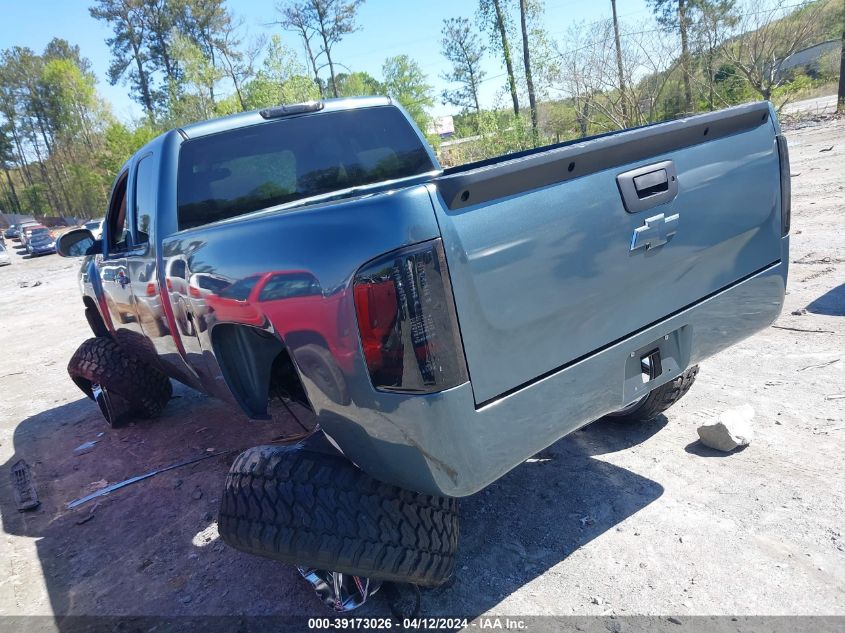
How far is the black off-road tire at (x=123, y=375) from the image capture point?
16.2 feet

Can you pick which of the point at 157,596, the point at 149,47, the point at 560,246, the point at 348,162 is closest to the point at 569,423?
the point at 560,246

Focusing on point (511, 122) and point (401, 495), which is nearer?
point (401, 495)

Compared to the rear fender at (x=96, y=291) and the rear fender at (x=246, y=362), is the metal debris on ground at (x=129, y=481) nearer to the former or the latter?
the rear fender at (x=96, y=291)

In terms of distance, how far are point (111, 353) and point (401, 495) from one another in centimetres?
377

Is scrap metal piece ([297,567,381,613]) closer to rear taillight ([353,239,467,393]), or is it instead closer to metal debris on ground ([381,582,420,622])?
metal debris on ground ([381,582,420,622])

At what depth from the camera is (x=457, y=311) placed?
73.0 inches

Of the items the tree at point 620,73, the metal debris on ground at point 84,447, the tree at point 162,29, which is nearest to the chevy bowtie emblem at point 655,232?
the metal debris on ground at point 84,447

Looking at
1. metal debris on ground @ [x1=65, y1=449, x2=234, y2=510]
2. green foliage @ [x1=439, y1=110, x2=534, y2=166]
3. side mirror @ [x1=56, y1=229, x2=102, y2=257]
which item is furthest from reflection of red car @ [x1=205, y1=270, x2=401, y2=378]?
green foliage @ [x1=439, y1=110, x2=534, y2=166]

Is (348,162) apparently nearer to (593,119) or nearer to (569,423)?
(569,423)

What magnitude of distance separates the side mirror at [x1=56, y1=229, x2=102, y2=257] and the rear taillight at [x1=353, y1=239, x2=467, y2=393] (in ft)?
13.1

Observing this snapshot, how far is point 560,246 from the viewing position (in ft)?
6.77

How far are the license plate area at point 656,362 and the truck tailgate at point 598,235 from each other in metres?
0.09

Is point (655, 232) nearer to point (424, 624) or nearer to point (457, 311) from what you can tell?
point (457, 311)

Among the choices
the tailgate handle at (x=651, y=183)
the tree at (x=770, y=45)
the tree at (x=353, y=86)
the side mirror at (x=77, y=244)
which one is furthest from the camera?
the tree at (x=353, y=86)
